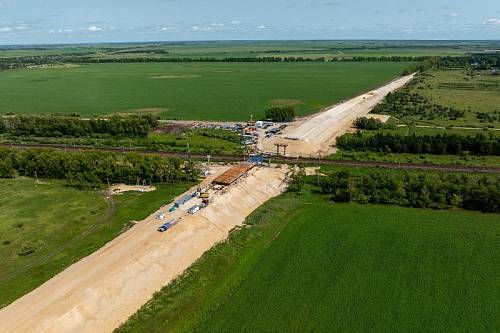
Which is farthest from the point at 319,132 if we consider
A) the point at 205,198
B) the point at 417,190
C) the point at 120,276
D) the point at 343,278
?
the point at 120,276

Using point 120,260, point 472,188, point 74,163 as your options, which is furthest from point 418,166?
point 74,163

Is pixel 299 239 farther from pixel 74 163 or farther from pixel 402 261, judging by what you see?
pixel 74 163

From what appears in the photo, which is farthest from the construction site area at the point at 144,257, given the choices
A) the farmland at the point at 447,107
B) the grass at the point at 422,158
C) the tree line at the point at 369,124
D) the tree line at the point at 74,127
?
the farmland at the point at 447,107

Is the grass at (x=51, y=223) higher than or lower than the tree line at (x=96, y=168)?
lower

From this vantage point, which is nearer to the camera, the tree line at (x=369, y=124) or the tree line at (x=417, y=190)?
the tree line at (x=417, y=190)

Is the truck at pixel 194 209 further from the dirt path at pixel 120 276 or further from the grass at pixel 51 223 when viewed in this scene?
the grass at pixel 51 223
